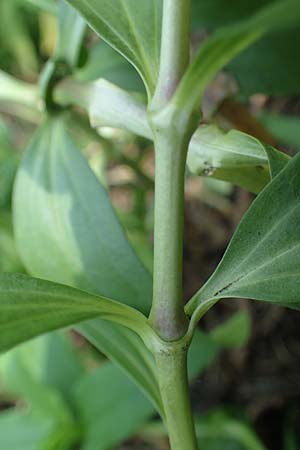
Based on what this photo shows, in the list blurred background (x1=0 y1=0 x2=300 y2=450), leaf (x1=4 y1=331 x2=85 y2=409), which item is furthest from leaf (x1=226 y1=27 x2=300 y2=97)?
leaf (x1=4 y1=331 x2=85 y2=409)

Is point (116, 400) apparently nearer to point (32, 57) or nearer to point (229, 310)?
point (229, 310)

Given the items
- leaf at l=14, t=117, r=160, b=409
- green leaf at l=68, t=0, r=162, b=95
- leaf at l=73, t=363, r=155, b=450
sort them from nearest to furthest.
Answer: green leaf at l=68, t=0, r=162, b=95, leaf at l=14, t=117, r=160, b=409, leaf at l=73, t=363, r=155, b=450

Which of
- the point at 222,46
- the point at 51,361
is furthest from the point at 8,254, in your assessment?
the point at 222,46

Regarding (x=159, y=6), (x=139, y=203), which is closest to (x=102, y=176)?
(x=139, y=203)

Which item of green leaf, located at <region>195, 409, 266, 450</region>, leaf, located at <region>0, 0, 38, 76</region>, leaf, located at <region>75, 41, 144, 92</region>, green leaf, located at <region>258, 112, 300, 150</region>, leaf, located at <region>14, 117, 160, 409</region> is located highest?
leaf, located at <region>0, 0, 38, 76</region>

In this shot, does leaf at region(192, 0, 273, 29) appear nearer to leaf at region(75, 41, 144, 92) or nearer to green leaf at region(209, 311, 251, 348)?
leaf at region(75, 41, 144, 92)

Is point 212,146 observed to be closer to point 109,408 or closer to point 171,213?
point 171,213
